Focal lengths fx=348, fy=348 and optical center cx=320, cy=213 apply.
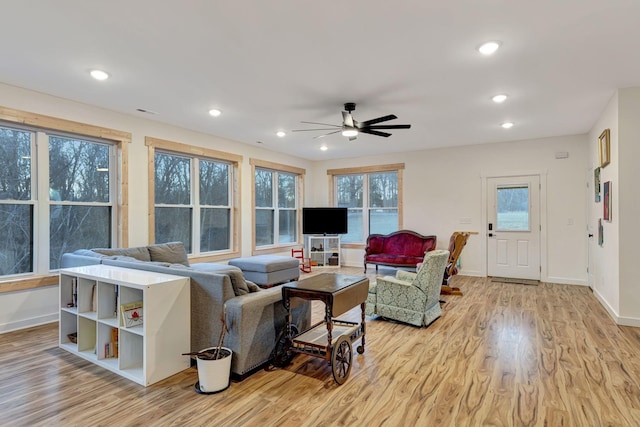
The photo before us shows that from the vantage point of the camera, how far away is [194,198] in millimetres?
5887

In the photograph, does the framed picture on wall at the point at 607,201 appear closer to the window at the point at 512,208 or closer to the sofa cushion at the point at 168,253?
the window at the point at 512,208

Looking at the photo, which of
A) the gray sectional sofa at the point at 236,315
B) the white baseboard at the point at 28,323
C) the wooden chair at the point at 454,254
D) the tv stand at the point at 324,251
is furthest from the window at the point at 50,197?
the wooden chair at the point at 454,254

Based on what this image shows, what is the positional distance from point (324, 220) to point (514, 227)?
3.84 m

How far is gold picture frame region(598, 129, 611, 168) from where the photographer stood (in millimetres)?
4290

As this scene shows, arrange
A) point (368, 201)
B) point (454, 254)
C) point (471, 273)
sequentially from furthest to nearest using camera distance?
1. point (368, 201)
2. point (471, 273)
3. point (454, 254)

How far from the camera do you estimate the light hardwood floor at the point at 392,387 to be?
2.18 metres

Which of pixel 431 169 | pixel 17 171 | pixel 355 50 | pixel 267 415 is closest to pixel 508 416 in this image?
pixel 267 415

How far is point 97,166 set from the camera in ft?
15.3

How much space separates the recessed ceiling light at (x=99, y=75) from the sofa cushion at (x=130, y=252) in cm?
196

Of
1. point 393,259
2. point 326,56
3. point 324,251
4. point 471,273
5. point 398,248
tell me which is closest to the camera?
point 326,56

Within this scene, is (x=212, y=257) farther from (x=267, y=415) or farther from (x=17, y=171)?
(x=267, y=415)

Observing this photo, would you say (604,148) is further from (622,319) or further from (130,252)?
(130,252)

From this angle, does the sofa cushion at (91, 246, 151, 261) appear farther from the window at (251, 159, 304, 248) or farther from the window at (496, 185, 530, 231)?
the window at (496, 185, 530, 231)

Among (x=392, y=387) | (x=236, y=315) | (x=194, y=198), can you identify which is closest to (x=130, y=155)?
(x=194, y=198)
